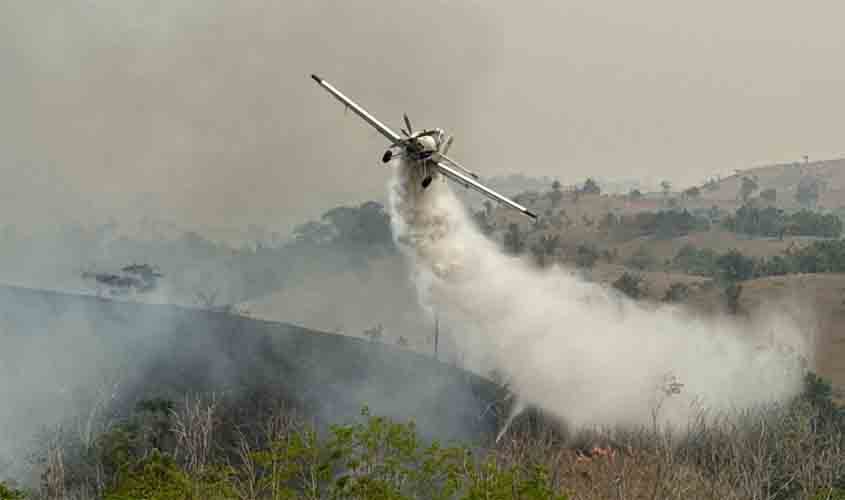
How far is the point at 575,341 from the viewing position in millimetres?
109312

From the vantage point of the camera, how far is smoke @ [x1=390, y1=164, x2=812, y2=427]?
9181cm

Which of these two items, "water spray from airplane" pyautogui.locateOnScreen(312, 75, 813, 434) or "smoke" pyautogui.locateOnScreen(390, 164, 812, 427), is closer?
"water spray from airplane" pyautogui.locateOnScreen(312, 75, 813, 434)

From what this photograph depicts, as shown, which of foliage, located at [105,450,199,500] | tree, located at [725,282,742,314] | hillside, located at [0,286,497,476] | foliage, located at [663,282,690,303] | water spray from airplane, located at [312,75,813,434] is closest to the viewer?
foliage, located at [105,450,199,500]

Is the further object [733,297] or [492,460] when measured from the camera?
[733,297]

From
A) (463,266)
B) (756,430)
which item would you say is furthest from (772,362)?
(463,266)

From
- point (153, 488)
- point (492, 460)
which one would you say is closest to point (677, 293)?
point (492, 460)

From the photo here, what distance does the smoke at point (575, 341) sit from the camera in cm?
9181

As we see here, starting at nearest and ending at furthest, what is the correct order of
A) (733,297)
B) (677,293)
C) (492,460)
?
1. (492,460)
2. (733,297)
3. (677,293)

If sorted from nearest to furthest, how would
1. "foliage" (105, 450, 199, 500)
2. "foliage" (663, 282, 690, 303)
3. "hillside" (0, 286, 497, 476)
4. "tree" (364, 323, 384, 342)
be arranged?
1. "foliage" (105, 450, 199, 500)
2. "hillside" (0, 286, 497, 476)
3. "tree" (364, 323, 384, 342)
4. "foliage" (663, 282, 690, 303)

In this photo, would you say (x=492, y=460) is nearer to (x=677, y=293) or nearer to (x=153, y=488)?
(x=153, y=488)

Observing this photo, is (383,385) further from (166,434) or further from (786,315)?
(786,315)

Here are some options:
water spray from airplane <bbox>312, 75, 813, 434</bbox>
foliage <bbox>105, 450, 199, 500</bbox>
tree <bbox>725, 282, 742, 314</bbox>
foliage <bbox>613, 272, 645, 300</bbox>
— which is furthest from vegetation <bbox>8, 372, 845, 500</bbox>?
foliage <bbox>613, 272, 645, 300</bbox>

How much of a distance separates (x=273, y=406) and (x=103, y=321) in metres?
31.1

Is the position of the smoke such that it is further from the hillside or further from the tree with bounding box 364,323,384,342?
the tree with bounding box 364,323,384,342
